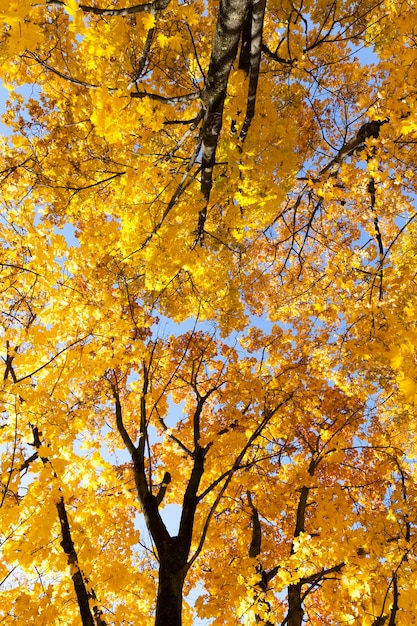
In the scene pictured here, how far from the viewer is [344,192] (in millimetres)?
5391

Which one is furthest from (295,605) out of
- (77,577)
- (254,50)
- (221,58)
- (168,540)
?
(254,50)

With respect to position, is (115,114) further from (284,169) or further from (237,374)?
(237,374)

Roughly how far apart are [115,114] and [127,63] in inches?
42.5

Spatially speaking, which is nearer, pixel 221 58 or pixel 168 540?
pixel 221 58

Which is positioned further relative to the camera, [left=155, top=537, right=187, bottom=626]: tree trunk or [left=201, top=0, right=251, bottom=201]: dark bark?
[left=155, top=537, right=187, bottom=626]: tree trunk

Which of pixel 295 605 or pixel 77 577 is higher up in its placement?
pixel 77 577

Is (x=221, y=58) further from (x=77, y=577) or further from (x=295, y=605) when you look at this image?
(x=295, y=605)

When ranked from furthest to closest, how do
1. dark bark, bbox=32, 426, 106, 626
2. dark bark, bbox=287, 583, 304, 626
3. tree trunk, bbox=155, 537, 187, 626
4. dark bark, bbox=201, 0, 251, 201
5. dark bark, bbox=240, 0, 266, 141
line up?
dark bark, bbox=287, 583, 304, 626
dark bark, bbox=32, 426, 106, 626
tree trunk, bbox=155, 537, 187, 626
dark bark, bbox=240, 0, 266, 141
dark bark, bbox=201, 0, 251, 201

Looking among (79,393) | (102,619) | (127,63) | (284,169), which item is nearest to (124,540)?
(102,619)

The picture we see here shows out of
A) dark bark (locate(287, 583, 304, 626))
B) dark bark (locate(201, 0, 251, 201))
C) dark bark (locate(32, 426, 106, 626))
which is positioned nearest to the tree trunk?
dark bark (locate(32, 426, 106, 626))

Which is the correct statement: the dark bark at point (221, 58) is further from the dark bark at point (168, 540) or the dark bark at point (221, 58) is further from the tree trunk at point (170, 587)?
the tree trunk at point (170, 587)

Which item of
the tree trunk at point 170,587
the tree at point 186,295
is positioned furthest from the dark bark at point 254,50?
the tree trunk at point 170,587

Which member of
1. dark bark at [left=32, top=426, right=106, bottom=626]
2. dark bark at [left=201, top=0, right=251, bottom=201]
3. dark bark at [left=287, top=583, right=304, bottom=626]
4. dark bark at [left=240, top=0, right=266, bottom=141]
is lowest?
dark bark at [left=287, top=583, right=304, bottom=626]

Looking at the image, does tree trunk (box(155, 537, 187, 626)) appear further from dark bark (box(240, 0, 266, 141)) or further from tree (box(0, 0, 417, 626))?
dark bark (box(240, 0, 266, 141))
